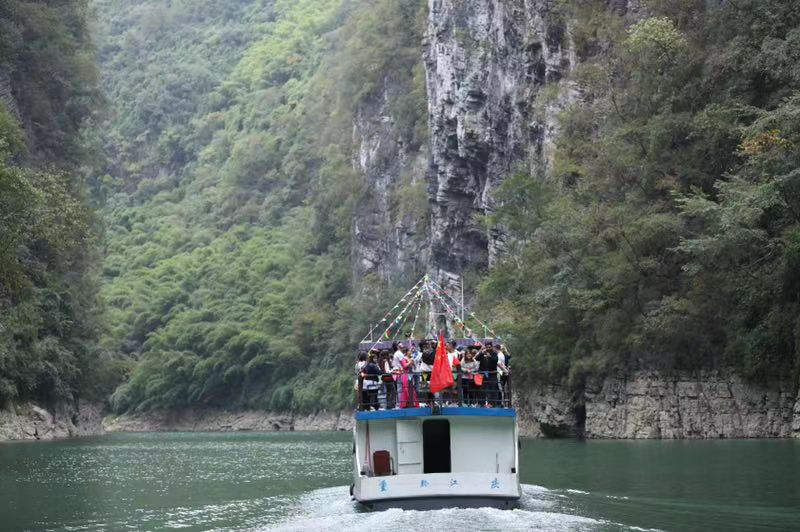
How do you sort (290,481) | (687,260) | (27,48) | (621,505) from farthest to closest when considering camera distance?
(27,48), (687,260), (290,481), (621,505)

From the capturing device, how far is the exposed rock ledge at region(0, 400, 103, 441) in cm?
6073

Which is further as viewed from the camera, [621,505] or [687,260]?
[687,260]

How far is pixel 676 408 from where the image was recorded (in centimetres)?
4938

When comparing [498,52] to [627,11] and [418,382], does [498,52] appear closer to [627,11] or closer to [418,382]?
[627,11]

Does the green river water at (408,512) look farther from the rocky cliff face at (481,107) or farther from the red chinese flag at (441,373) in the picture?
the rocky cliff face at (481,107)

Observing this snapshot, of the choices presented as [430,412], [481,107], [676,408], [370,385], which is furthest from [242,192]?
[430,412]

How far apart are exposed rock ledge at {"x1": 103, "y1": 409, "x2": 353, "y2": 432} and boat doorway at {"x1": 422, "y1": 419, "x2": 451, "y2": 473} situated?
7562 centimetres

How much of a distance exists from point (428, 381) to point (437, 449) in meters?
1.38

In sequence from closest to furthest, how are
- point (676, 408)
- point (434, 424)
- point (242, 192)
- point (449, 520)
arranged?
point (449, 520)
point (434, 424)
point (676, 408)
point (242, 192)

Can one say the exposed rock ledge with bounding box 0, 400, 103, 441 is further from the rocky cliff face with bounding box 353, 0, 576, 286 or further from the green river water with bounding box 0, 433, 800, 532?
the rocky cliff face with bounding box 353, 0, 576, 286

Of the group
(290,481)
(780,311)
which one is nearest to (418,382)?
(290,481)

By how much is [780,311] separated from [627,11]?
25.6 metres

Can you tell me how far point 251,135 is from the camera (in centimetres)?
15050

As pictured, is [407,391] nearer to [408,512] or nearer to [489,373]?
[489,373]
